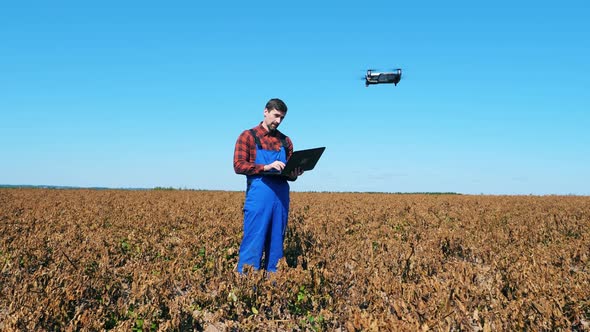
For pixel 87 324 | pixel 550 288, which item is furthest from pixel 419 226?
pixel 87 324

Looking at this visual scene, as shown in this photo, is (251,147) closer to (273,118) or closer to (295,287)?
(273,118)

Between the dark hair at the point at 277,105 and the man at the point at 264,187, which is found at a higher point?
the dark hair at the point at 277,105

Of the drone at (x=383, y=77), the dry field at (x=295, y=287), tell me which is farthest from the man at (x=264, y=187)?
the drone at (x=383, y=77)

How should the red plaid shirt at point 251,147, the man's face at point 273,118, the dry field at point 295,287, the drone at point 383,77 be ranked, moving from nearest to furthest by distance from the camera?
the dry field at point 295,287 < the red plaid shirt at point 251,147 < the man's face at point 273,118 < the drone at point 383,77

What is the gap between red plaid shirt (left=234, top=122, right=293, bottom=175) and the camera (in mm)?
4137

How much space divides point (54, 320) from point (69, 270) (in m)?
1.30

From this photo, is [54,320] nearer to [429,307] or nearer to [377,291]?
[377,291]

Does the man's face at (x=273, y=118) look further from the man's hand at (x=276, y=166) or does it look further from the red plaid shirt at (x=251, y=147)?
the man's hand at (x=276, y=166)

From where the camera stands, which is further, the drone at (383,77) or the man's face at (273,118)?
the drone at (383,77)

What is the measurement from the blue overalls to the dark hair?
361 mm

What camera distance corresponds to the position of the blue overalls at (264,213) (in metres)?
4.21

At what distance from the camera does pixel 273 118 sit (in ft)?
14.0

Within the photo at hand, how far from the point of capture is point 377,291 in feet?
12.2

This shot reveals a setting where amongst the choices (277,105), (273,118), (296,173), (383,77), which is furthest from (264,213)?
(383,77)
